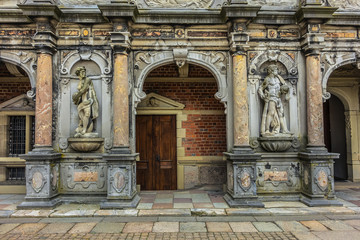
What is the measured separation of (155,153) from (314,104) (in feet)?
14.2

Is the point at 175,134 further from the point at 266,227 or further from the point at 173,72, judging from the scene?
the point at 266,227

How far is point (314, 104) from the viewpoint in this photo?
606 centimetres

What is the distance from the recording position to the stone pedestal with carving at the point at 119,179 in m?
5.71

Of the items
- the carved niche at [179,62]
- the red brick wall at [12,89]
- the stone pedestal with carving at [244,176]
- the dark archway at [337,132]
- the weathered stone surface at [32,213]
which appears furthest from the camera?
the dark archway at [337,132]

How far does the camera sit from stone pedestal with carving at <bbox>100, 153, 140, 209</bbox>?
225 inches

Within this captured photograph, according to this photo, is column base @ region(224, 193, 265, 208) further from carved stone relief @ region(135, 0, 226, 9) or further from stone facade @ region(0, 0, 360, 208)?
carved stone relief @ region(135, 0, 226, 9)

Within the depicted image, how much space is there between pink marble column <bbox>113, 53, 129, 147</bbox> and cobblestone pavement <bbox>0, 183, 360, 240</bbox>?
1.54m

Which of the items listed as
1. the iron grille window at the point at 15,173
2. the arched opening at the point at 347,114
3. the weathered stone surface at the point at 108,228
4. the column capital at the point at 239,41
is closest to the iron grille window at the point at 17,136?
the iron grille window at the point at 15,173

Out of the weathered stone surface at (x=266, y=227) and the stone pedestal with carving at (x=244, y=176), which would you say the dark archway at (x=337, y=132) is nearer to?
the stone pedestal with carving at (x=244, y=176)

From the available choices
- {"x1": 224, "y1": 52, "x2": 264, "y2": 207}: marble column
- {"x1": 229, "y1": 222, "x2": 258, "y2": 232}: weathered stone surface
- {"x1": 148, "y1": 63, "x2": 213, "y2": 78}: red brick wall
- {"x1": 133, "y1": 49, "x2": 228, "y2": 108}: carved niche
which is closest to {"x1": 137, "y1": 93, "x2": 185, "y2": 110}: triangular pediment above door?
{"x1": 148, "y1": 63, "x2": 213, "y2": 78}: red brick wall

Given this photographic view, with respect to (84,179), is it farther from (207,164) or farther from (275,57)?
(275,57)

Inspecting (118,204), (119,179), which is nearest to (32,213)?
(118,204)

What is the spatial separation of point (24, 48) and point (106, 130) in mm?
2661

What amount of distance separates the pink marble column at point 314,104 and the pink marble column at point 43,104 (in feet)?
19.0
